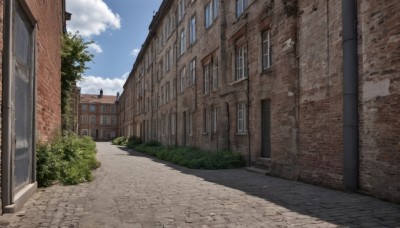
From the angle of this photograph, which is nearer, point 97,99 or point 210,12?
point 210,12

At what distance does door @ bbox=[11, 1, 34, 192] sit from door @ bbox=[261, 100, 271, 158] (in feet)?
27.1

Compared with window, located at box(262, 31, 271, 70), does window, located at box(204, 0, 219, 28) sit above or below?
above

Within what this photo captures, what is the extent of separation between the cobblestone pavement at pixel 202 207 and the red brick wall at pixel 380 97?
503mm

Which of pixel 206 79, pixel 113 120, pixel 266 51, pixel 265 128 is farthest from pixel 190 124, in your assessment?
pixel 113 120

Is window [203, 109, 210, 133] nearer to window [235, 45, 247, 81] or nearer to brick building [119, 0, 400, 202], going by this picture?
brick building [119, 0, 400, 202]

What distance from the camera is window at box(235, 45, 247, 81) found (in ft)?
51.9

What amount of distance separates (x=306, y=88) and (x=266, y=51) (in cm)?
387

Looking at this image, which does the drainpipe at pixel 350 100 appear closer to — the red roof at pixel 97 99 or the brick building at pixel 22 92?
the brick building at pixel 22 92

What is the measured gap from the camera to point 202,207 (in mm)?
6902

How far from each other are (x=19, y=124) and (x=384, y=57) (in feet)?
23.6

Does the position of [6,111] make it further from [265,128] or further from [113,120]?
[113,120]

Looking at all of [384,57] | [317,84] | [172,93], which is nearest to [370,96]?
[384,57]

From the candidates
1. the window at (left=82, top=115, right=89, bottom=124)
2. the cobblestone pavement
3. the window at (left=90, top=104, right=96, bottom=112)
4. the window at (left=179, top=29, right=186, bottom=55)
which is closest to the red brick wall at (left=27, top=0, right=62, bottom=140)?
the cobblestone pavement

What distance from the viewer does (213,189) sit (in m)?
9.16
